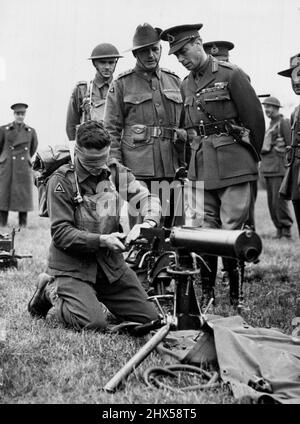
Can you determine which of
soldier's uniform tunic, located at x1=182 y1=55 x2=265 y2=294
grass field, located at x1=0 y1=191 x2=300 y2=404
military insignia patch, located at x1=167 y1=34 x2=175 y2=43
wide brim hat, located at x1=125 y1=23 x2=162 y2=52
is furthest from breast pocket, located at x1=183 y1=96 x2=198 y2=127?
grass field, located at x1=0 y1=191 x2=300 y2=404

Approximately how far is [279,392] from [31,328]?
7.15 feet

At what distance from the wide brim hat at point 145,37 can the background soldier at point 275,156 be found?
590cm

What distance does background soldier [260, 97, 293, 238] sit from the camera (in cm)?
1183

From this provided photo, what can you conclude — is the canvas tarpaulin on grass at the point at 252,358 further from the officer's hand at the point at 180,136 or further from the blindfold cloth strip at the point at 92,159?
the officer's hand at the point at 180,136

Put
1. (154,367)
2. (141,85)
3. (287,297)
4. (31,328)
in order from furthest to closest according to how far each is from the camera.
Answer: (141,85)
(287,297)
(31,328)
(154,367)

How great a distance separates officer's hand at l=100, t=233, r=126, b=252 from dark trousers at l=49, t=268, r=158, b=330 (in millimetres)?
473

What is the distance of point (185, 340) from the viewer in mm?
4277

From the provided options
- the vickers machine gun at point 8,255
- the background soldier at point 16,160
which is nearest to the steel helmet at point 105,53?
the vickers machine gun at point 8,255

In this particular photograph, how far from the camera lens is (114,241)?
471cm

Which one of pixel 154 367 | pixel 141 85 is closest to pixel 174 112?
pixel 141 85

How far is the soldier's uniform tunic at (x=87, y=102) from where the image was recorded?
8406mm

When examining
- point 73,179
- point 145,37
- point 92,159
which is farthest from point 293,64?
point 73,179

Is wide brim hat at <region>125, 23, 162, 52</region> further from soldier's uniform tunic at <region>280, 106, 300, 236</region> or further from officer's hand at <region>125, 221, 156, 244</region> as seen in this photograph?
officer's hand at <region>125, 221, 156, 244</region>

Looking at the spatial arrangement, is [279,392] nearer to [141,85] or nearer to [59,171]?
[59,171]
